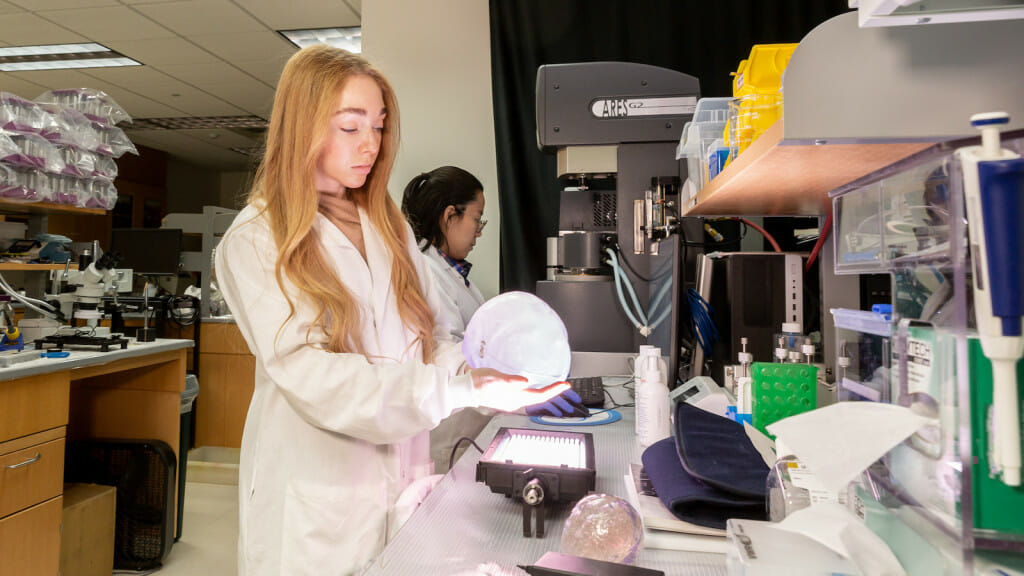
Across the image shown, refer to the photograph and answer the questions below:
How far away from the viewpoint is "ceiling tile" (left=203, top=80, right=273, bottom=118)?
197 inches

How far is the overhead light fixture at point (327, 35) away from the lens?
3990 millimetres

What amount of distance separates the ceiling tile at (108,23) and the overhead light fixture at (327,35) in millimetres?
833

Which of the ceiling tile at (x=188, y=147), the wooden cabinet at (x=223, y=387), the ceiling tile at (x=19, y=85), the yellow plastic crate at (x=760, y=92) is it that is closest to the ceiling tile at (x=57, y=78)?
the ceiling tile at (x=19, y=85)

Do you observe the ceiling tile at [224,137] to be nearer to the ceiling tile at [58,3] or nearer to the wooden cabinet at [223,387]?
the ceiling tile at [58,3]

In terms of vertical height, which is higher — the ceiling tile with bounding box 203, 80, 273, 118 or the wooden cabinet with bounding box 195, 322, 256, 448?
the ceiling tile with bounding box 203, 80, 273, 118

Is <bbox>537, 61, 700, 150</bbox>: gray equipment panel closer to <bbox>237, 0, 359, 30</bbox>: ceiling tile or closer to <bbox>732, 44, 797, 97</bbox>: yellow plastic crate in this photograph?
<bbox>732, 44, 797, 97</bbox>: yellow plastic crate

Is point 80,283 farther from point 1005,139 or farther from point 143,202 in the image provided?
point 143,202

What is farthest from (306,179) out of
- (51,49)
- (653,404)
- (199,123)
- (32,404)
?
(199,123)

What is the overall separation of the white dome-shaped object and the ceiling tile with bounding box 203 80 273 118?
180 inches

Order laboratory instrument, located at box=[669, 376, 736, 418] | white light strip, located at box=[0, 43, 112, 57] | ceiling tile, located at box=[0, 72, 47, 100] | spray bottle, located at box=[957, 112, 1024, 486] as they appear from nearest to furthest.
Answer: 1. spray bottle, located at box=[957, 112, 1024, 486]
2. laboratory instrument, located at box=[669, 376, 736, 418]
3. white light strip, located at box=[0, 43, 112, 57]
4. ceiling tile, located at box=[0, 72, 47, 100]

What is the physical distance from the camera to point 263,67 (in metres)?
4.60

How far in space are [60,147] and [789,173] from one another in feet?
10.1

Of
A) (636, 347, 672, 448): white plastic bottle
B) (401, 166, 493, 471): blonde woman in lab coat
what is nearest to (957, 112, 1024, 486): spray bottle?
(636, 347, 672, 448): white plastic bottle

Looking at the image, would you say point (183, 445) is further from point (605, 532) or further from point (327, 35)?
point (327, 35)
